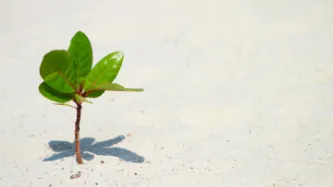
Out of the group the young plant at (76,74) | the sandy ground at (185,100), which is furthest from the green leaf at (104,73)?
the sandy ground at (185,100)

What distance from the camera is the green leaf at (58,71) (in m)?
1.79

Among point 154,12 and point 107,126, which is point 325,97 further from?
point 154,12

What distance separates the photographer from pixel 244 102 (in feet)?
8.93

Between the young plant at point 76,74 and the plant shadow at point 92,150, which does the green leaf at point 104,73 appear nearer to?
the young plant at point 76,74

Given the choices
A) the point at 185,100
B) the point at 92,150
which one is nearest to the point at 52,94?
the point at 92,150

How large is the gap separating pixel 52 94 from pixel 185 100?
1156mm

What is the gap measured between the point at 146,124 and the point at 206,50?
1.23 meters

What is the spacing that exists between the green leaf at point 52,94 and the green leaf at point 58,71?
5 centimetres

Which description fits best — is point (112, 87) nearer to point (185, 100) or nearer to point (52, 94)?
point (52, 94)

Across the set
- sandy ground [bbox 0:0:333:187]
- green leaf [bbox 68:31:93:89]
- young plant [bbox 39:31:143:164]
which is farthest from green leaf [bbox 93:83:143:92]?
sandy ground [bbox 0:0:333:187]

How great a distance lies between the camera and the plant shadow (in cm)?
222

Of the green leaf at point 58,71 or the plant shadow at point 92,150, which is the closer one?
the green leaf at point 58,71

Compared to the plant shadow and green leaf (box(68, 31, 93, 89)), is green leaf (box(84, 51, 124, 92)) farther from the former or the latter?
the plant shadow

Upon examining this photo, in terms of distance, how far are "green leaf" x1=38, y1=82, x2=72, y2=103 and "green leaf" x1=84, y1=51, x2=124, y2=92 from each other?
0.33 feet
